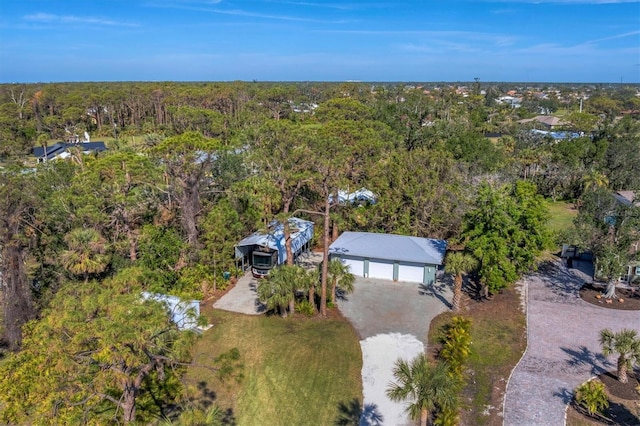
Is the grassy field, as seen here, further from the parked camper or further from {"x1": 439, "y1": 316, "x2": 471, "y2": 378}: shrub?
the parked camper

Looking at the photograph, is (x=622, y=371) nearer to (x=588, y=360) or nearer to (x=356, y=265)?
(x=588, y=360)

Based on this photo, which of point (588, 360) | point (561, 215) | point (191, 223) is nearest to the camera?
point (588, 360)

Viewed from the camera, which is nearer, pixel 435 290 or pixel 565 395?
pixel 565 395

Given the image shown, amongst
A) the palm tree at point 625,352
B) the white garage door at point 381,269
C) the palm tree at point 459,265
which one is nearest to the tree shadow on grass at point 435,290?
the palm tree at point 459,265

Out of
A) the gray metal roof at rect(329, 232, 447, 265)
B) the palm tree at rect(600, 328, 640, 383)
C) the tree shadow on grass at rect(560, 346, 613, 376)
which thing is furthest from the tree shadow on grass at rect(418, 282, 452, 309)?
the palm tree at rect(600, 328, 640, 383)

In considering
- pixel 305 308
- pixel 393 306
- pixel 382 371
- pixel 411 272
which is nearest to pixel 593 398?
pixel 382 371

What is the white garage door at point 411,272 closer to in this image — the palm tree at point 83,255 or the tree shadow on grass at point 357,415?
the tree shadow on grass at point 357,415

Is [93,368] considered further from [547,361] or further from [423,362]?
[547,361]
